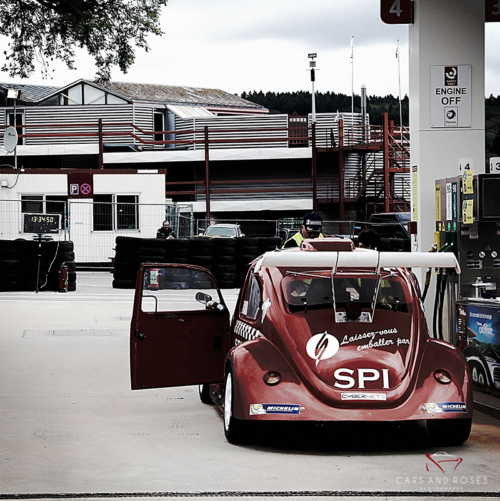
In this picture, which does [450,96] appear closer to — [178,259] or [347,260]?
[347,260]

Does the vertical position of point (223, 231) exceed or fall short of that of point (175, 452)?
it exceeds it

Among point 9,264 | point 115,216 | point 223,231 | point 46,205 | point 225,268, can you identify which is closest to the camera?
point 9,264

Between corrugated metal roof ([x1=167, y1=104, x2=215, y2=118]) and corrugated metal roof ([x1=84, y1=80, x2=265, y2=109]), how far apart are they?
114 centimetres

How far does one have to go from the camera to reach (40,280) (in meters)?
22.7

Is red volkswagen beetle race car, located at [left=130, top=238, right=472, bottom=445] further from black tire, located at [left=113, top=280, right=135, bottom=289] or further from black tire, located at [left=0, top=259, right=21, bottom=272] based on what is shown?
black tire, located at [left=113, top=280, right=135, bottom=289]

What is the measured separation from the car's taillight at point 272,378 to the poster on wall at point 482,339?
2580mm

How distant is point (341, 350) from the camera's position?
6832mm

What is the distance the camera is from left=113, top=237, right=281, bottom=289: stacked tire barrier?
23984 mm

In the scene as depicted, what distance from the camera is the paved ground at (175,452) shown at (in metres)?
5.57

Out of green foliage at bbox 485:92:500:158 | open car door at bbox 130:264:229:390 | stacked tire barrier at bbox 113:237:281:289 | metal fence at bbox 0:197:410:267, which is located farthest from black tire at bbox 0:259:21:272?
green foliage at bbox 485:92:500:158

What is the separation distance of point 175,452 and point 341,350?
1.50 metres

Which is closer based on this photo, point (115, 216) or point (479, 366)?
point (479, 366)

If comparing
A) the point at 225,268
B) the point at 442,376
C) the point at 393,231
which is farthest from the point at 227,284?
the point at 442,376

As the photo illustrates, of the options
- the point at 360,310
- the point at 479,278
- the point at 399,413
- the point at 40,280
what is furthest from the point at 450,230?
the point at 40,280
